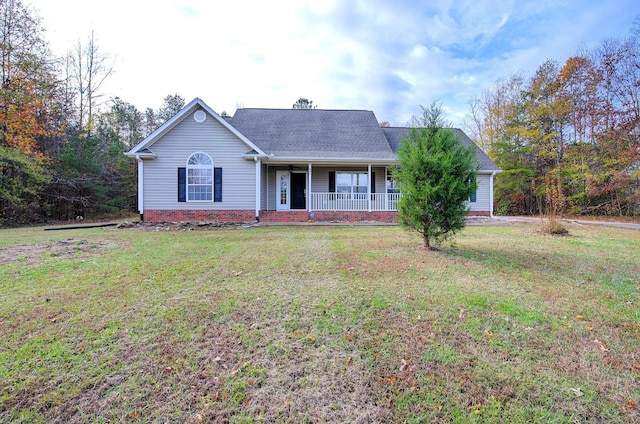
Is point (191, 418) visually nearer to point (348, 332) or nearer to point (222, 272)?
point (348, 332)

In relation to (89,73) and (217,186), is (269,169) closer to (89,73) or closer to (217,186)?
(217,186)

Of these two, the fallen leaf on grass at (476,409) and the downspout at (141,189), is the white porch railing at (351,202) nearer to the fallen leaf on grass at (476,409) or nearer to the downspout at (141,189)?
the downspout at (141,189)

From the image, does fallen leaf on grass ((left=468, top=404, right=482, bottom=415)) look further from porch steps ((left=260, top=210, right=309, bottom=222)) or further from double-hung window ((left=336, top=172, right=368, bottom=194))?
double-hung window ((left=336, top=172, right=368, bottom=194))

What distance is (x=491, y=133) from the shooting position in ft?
82.2

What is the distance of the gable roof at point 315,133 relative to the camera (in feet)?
46.3

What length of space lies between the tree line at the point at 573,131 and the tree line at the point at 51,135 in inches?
956

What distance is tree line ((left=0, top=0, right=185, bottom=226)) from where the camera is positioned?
14453mm

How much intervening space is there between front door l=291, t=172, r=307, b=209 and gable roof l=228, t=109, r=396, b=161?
148 centimetres

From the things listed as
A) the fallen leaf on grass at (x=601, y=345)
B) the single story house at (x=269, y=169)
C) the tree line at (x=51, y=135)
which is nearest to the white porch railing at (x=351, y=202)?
the single story house at (x=269, y=169)

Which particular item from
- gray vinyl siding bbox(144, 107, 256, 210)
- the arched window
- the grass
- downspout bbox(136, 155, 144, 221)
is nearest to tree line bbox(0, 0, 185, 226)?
downspout bbox(136, 155, 144, 221)

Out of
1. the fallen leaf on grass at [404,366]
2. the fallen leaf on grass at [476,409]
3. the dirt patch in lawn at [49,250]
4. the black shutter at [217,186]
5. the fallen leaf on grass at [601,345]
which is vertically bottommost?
the fallen leaf on grass at [476,409]

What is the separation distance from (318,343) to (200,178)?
11272 mm

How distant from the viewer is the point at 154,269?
5.13 metres

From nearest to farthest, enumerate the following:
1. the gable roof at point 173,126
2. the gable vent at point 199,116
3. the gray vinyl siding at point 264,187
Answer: the gable roof at point 173,126 → the gable vent at point 199,116 → the gray vinyl siding at point 264,187
